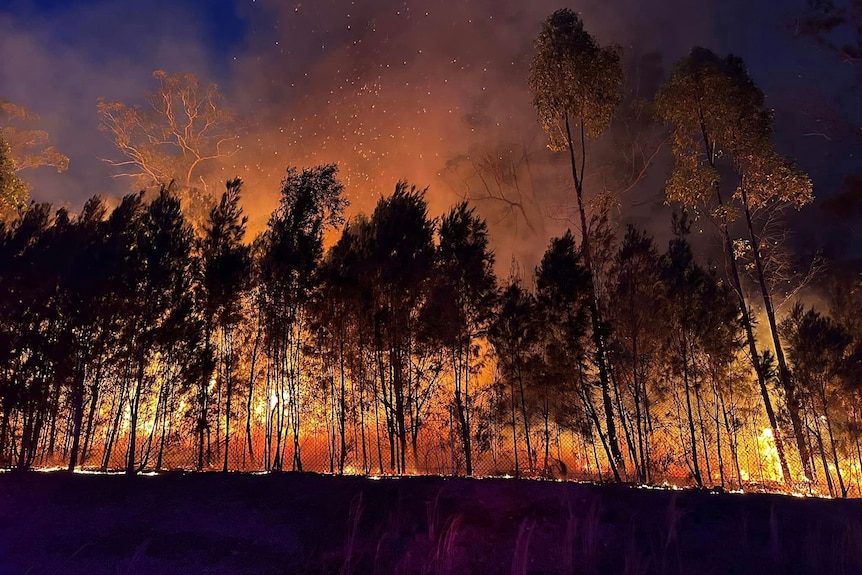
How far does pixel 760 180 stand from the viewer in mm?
15461

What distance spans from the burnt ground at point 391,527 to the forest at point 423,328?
2834mm

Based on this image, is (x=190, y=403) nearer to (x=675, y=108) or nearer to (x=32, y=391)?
(x=32, y=391)

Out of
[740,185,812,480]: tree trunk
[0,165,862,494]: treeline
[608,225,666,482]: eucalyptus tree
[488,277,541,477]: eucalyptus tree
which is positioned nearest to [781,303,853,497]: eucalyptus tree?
[0,165,862,494]: treeline

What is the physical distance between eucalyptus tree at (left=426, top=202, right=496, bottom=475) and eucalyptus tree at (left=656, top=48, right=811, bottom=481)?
6338 millimetres

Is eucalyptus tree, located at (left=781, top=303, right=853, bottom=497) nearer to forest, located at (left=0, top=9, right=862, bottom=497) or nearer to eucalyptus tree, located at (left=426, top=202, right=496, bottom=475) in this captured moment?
forest, located at (left=0, top=9, right=862, bottom=497)

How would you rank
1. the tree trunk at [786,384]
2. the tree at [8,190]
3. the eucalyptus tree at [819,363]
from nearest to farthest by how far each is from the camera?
the tree trunk at [786,384] → the eucalyptus tree at [819,363] → the tree at [8,190]

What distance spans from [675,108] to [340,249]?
34.7 feet

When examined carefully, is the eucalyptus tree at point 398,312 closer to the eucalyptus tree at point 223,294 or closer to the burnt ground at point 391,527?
the eucalyptus tree at point 223,294

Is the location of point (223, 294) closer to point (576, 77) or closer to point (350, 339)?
point (350, 339)

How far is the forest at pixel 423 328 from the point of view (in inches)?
469

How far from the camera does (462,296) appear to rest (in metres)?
13.5

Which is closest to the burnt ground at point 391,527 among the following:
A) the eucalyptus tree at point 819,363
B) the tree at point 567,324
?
the tree at point 567,324

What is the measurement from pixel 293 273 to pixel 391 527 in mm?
7092

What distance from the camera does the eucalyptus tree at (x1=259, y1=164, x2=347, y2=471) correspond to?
12711mm
